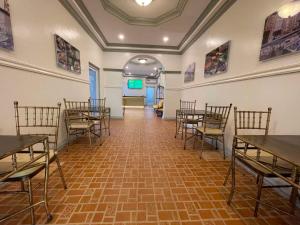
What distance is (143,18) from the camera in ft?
12.9

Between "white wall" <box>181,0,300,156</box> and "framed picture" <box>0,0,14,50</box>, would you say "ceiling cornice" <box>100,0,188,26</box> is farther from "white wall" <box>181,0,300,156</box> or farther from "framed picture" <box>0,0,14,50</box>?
"framed picture" <box>0,0,14,50</box>

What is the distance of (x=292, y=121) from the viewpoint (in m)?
1.58

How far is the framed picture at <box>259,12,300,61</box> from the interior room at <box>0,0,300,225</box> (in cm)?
1

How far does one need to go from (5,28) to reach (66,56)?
4.50 ft

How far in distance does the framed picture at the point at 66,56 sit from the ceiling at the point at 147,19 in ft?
2.37

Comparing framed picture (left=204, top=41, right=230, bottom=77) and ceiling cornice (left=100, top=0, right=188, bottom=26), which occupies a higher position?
ceiling cornice (left=100, top=0, right=188, bottom=26)

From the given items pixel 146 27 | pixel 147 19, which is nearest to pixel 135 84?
pixel 146 27

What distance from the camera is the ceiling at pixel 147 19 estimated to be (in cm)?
311

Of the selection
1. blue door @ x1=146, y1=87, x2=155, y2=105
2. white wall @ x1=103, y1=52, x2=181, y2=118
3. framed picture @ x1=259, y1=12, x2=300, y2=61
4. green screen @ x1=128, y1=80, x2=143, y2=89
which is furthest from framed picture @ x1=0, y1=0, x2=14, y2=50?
blue door @ x1=146, y1=87, x2=155, y2=105

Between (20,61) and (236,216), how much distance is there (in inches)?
115

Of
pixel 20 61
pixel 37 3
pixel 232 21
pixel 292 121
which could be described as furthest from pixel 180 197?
pixel 37 3

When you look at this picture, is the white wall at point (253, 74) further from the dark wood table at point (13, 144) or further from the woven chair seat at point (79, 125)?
the woven chair seat at point (79, 125)

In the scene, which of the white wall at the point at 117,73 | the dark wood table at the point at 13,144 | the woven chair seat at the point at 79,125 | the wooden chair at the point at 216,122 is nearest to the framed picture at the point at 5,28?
the dark wood table at the point at 13,144

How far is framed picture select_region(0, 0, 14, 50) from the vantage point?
155 centimetres
